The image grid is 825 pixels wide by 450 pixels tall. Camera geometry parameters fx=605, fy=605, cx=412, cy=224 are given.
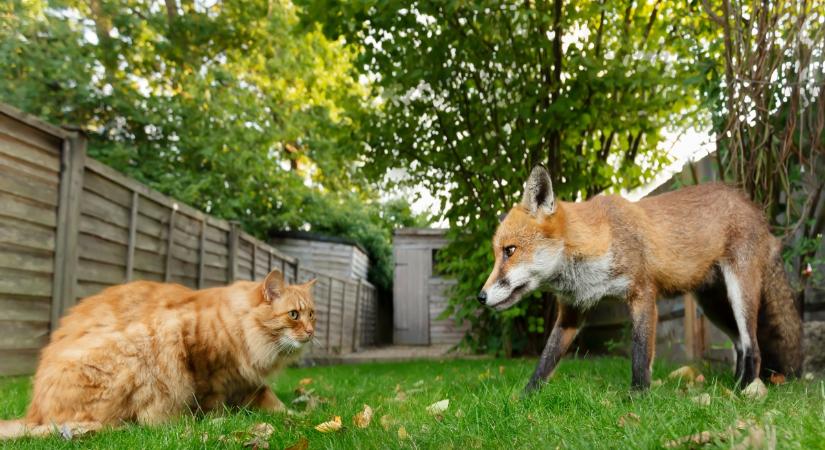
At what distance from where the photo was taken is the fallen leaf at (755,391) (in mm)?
2961

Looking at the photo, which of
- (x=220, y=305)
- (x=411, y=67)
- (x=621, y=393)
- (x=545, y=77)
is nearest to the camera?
(x=621, y=393)

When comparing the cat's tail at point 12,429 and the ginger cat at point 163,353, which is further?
the ginger cat at point 163,353

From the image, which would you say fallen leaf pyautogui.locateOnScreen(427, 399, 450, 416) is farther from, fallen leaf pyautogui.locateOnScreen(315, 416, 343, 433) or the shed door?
the shed door

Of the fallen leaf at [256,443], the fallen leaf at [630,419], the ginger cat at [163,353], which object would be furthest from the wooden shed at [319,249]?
the fallen leaf at [630,419]

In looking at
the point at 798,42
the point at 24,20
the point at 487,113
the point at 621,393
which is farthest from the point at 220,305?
the point at 24,20

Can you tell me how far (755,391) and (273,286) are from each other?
2749 millimetres

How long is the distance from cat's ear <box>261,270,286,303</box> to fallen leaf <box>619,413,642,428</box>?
223 cm

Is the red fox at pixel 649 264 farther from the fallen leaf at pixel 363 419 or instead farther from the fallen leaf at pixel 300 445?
the fallen leaf at pixel 300 445

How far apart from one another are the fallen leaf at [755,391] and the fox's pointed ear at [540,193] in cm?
132

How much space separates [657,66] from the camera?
6977 millimetres

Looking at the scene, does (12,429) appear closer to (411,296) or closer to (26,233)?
(26,233)

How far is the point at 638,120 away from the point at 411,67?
8.99 ft

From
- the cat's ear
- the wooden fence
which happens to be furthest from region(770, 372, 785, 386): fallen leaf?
the wooden fence

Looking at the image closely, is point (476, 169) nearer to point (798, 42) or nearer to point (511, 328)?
point (511, 328)
